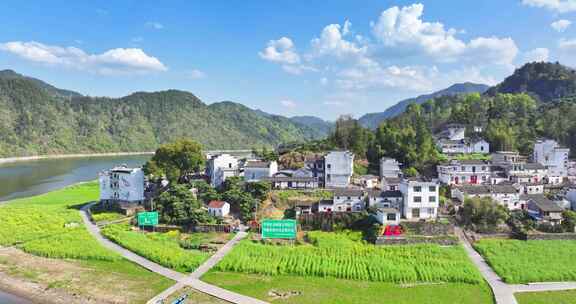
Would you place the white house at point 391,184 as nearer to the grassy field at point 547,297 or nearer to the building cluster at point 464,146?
the grassy field at point 547,297

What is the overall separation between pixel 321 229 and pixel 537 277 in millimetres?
16651

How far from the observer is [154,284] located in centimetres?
2334

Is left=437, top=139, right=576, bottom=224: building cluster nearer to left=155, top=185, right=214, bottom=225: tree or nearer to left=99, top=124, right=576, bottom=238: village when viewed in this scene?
left=99, top=124, right=576, bottom=238: village

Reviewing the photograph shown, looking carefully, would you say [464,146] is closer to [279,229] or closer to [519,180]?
[519,180]

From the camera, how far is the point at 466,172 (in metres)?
41.9

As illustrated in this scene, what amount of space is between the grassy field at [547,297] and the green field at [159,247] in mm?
20712

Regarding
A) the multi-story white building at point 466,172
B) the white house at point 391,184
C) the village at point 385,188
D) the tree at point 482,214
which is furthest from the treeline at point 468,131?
the tree at point 482,214

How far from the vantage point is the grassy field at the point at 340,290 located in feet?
69.3

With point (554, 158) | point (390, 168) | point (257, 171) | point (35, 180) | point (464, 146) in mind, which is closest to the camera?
point (257, 171)

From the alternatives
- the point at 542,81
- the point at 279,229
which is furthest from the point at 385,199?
the point at 542,81

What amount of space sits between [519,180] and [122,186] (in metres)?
46.2

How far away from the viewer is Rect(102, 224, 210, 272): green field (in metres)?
26.0

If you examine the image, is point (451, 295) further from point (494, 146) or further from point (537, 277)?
point (494, 146)

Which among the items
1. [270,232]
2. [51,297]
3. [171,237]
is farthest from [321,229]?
[51,297]
